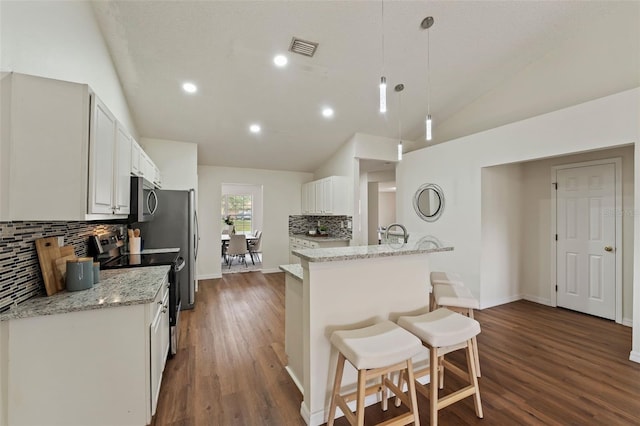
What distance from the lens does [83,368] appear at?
1.51 meters

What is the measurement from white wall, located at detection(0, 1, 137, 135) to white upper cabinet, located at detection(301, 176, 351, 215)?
3.58m

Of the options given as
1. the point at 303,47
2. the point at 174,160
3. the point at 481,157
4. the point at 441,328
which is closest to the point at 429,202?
the point at 481,157

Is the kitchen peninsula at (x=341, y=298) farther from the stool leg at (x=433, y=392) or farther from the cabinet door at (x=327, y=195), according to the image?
the cabinet door at (x=327, y=195)

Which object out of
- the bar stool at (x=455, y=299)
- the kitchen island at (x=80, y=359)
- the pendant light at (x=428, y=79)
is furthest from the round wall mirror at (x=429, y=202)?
the kitchen island at (x=80, y=359)

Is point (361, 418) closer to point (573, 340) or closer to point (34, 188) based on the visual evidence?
point (34, 188)

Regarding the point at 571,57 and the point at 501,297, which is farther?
the point at 501,297

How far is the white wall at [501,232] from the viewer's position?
392cm

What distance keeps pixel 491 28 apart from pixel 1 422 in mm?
4956

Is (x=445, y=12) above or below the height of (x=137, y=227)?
above

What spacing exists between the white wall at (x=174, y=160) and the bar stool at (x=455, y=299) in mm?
4300

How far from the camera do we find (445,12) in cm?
273

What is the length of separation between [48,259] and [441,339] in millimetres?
2527

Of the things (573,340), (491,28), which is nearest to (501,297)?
(573,340)

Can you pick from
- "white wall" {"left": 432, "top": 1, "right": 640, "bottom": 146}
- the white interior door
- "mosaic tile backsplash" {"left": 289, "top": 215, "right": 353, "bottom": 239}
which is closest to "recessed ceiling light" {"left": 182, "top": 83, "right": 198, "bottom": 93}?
"mosaic tile backsplash" {"left": 289, "top": 215, "right": 353, "bottom": 239}
